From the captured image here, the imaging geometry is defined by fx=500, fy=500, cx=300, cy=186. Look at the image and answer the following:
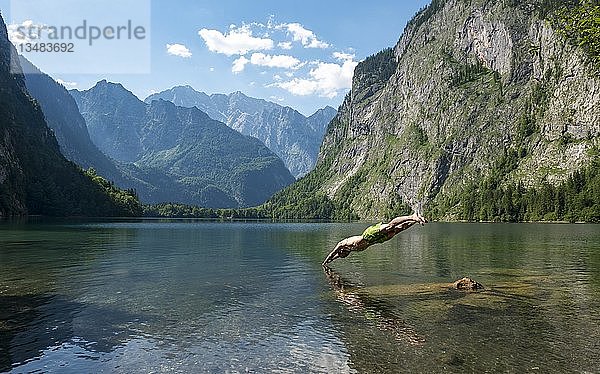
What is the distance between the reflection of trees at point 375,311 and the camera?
22.2 metres

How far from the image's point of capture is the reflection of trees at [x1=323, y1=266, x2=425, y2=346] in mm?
22234

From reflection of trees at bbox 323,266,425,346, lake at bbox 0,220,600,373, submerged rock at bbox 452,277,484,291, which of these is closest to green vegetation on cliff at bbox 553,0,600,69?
lake at bbox 0,220,600,373

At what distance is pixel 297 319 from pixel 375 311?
454 cm

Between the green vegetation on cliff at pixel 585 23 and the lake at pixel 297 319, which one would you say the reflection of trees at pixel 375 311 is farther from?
the green vegetation on cliff at pixel 585 23

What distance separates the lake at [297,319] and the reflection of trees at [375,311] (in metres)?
0.09

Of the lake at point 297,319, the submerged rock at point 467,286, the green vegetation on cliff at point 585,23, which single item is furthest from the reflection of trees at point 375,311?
the green vegetation on cliff at point 585,23

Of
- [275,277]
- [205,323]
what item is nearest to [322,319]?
[205,323]

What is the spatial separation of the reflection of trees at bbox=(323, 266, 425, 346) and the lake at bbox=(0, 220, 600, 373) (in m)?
0.09

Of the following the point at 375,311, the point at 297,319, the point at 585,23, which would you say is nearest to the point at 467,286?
the point at 375,311

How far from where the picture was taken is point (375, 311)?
2764 centimetres

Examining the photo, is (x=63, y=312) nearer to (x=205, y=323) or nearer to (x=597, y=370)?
(x=205, y=323)

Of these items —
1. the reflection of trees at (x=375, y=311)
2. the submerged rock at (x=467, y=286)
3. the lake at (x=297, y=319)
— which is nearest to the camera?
the lake at (x=297, y=319)

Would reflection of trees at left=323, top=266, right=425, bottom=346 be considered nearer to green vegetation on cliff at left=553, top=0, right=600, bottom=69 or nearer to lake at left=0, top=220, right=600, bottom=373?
lake at left=0, top=220, right=600, bottom=373

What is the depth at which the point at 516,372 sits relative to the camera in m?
17.5
